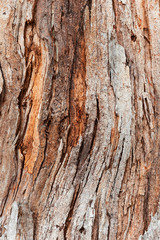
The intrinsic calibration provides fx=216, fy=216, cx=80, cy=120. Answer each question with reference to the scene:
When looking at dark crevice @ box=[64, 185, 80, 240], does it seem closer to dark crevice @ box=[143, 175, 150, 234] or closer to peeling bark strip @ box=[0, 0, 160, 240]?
peeling bark strip @ box=[0, 0, 160, 240]

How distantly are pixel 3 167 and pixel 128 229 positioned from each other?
758 mm

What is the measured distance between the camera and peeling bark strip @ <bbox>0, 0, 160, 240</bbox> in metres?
1.11

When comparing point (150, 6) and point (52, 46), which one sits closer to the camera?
point (52, 46)

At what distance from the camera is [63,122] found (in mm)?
1129

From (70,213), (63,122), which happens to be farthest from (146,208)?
(63,122)

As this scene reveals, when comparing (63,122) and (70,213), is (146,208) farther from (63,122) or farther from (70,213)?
(63,122)

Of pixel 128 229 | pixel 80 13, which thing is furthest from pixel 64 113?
pixel 128 229

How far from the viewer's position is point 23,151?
1.13m

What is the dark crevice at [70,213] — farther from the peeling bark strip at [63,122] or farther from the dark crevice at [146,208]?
the dark crevice at [146,208]

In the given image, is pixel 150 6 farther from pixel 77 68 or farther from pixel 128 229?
pixel 128 229

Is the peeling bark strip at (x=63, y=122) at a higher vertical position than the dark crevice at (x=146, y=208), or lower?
higher

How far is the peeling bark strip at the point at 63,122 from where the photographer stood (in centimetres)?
111

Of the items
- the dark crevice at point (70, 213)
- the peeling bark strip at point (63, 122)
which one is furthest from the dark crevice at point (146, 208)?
the dark crevice at point (70, 213)

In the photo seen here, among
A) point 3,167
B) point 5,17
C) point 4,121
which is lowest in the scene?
point 3,167
